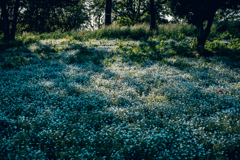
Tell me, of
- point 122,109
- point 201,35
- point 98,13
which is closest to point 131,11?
point 98,13

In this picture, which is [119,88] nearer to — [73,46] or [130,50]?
[130,50]

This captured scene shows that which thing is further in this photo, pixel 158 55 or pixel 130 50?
pixel 130 50

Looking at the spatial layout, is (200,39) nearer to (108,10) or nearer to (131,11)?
(108,10)

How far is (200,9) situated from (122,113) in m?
8.27

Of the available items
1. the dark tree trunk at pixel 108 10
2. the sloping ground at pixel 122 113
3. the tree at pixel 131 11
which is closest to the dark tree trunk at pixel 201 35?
the sloping ground at pixel 122 113

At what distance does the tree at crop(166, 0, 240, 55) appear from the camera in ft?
32.3

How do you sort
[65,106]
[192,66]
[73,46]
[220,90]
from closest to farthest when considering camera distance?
[65,106]
[220,90]
[192,66]
[73,46]

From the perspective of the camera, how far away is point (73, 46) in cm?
1417

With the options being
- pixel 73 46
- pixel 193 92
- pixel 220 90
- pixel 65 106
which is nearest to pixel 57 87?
pixel 65 106

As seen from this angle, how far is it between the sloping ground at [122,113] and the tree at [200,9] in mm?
2689

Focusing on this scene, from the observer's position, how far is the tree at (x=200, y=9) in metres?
9.86

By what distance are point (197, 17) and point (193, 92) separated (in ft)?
20.4

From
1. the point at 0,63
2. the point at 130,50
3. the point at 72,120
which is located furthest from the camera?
the point at 130,50

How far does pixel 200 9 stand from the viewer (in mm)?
9938
